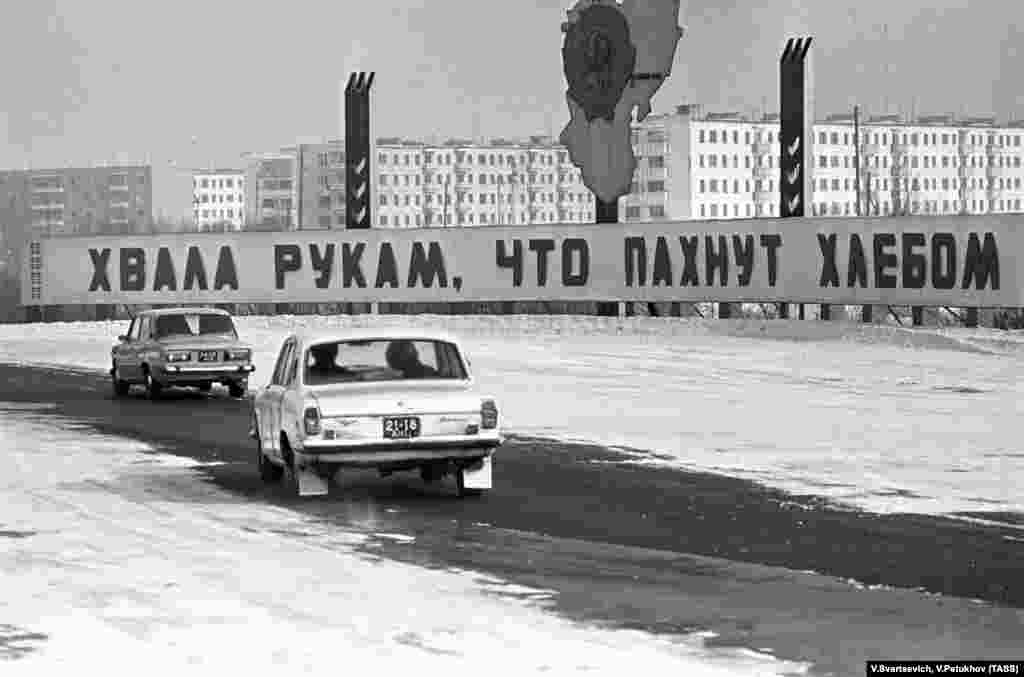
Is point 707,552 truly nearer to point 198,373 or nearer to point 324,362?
point 324,362

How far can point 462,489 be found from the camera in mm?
19891

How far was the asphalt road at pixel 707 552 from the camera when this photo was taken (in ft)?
41.0

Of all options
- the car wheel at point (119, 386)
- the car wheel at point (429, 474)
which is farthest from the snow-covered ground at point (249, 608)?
the car wheel at point (119, 386)

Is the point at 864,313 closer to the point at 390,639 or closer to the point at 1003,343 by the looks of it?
the point at 1003,343

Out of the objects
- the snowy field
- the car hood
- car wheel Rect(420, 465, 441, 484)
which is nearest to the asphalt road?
car wheel Rect(420, 465, 441, 484)

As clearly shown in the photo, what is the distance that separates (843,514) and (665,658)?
687cm

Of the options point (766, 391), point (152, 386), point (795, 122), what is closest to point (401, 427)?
point (766, 391)

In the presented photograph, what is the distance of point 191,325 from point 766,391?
9.42m

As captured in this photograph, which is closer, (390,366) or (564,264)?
(390,366)

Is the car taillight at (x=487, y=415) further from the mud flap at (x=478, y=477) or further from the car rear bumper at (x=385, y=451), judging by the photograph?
the mud flap at (x=478, y=477)

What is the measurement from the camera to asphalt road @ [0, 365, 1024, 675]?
41.0 feet

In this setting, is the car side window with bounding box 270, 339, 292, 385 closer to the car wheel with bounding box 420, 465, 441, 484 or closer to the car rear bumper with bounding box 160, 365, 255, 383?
the car wheel with bounding box 420, 465, 441, 484

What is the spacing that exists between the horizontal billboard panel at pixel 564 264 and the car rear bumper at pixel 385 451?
27.0 meters

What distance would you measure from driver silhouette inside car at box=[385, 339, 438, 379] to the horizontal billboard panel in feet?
86.2
